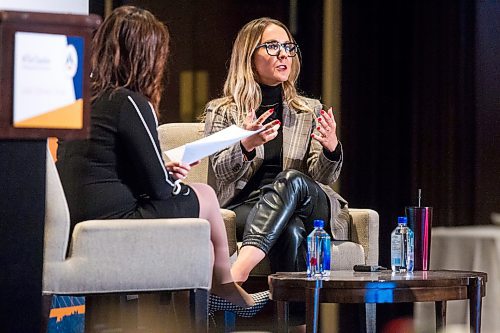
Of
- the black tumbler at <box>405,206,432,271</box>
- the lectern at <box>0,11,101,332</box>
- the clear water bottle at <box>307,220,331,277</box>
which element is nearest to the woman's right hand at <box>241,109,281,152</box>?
the clear water bottle at <box>307,220,331,277</box>

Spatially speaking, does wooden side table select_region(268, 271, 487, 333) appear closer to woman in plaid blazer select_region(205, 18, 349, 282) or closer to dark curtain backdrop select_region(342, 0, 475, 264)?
woman in plaid blazer select_region(205, 18, 349, 282)

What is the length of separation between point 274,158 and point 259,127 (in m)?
0.54

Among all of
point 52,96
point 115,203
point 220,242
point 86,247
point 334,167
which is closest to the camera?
point 52,96

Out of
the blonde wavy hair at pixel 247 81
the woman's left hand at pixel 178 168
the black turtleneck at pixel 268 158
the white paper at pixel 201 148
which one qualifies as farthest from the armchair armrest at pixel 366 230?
the woman's left hand at pixel 178 168

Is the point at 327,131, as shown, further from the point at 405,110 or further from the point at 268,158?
the point at 405,110

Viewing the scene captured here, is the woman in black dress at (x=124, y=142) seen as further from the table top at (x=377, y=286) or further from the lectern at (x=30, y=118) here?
the lectern at (x=30, y=118)

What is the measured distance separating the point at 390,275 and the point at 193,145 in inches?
27.3

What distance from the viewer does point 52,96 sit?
3.84 ft

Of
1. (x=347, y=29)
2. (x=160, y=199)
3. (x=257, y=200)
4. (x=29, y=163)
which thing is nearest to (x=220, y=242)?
(x=160, y=199)

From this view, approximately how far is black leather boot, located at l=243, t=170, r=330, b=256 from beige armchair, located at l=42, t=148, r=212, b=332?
76cm

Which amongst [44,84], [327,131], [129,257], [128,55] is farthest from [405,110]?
[44,84]

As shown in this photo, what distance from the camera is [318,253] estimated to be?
2691mm

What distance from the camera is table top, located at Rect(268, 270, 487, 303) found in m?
2.36

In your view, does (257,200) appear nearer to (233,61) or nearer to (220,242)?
(233,61)
